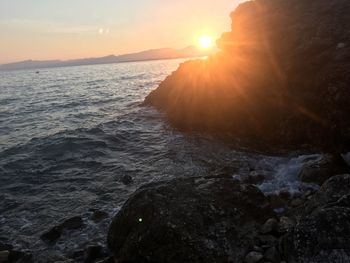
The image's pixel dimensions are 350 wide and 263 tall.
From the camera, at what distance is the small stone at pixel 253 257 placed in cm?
1029

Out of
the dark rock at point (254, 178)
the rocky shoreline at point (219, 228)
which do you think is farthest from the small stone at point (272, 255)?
the dark rock at point (254, 178)

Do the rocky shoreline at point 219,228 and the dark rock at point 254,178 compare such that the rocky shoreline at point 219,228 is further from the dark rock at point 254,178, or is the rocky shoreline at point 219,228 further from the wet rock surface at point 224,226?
the dark rock at point 254,178

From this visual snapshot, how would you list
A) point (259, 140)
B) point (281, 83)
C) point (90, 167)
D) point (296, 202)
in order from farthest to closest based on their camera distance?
1. point (281, 83)
2. point (259, 140)
3. point (90, 167)
4. point (296, 202)

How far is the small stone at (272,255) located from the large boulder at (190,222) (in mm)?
679

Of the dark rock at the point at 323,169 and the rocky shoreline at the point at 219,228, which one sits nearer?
the rocky shoreline at the point at 219,228

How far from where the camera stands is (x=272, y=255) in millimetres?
10164

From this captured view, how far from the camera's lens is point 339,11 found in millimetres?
29750

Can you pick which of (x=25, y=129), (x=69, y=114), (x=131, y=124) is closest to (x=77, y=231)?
(x=131, y=124)

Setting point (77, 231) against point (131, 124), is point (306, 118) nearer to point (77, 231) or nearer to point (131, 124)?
point (77, 231)

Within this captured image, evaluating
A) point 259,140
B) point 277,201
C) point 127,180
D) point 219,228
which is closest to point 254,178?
point 277,201

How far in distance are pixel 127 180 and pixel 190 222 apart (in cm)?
900

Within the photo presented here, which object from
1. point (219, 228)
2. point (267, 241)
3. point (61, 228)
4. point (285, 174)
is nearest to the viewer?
point (267, 241)

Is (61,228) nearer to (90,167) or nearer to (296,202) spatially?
(90,167)

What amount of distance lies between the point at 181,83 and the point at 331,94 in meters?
17.5
